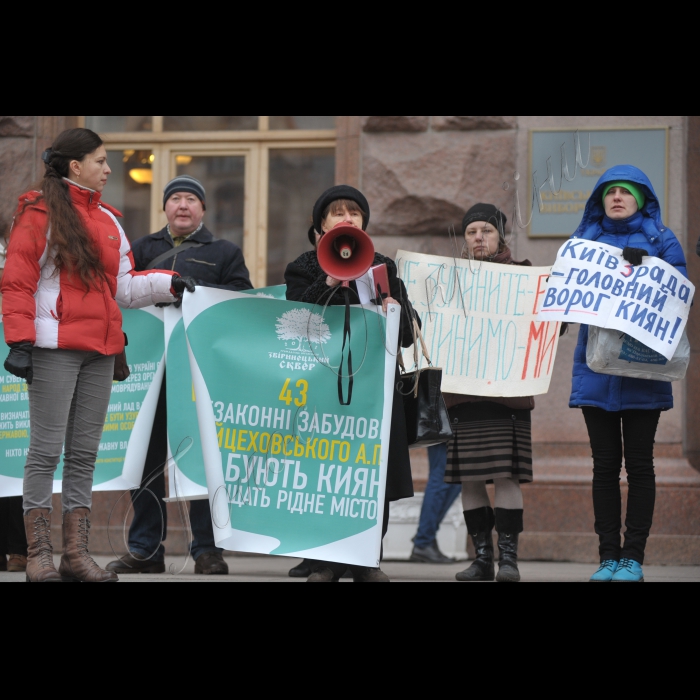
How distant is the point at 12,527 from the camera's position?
6.10 metres

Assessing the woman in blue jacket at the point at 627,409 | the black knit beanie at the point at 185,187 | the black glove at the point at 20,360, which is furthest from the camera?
the black knit beanie at the point at 185,187

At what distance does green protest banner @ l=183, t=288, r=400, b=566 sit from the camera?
4965 millimetres

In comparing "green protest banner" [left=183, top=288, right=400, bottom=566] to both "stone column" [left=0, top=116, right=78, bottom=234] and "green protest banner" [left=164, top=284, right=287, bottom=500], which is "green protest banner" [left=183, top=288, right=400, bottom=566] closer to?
"green protest banner" [left=164, top=284, right=287, bottom=500]

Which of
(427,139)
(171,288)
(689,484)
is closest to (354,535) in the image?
(171,288)

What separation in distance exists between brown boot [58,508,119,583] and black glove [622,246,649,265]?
2733mm

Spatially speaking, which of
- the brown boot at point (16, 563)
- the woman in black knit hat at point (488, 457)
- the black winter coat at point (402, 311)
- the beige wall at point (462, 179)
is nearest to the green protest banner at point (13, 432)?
the brown boot at point (16, 563)

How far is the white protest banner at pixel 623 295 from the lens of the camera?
16.4 feet

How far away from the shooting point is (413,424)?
5031mm

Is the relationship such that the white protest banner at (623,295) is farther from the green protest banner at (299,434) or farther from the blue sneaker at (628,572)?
the blue sneaker at (628,572)

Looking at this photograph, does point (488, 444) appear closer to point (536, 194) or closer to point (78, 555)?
point (78, 555)

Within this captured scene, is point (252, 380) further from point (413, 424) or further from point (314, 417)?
point (413, 424)

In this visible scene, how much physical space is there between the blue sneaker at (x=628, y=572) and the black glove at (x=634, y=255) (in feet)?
4.55

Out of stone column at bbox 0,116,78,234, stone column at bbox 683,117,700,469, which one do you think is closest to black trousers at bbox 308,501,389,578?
stone column at bbox 683,117,700,469

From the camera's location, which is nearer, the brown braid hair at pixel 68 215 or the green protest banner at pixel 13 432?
the brown braid hair at pixel 68 215
